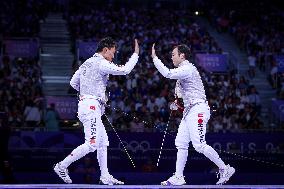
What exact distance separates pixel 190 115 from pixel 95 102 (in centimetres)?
139

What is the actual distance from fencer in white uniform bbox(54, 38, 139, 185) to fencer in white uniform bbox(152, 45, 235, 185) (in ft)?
2.14

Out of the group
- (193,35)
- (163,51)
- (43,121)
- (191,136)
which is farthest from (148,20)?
(191,136)

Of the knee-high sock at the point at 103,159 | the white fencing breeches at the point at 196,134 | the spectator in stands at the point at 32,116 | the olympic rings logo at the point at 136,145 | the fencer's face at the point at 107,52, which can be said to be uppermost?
the fencer's face at the point at 107,52

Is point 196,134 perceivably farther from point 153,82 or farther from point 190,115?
point 153,82

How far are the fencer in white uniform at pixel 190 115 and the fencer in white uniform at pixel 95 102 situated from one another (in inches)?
25.7

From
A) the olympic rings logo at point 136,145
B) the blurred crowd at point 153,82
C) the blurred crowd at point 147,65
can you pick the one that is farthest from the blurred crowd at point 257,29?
the olympic rings logo at point 136,145

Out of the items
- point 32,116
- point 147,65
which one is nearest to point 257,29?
point 147,65

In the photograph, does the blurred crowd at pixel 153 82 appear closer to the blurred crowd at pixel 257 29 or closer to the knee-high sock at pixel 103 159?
the blurred crowd at pixel 257 29

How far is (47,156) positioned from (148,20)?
11.3 meters

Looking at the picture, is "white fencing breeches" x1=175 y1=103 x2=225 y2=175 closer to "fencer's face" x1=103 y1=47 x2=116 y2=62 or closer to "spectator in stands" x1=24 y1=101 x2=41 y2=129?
"fencer's face" x1=103 y1=47 x2=116 y2=62

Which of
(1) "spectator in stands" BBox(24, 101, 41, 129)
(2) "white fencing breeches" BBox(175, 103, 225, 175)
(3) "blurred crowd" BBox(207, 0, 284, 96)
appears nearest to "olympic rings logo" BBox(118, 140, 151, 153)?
(1) "spectator in stands" BBox(24, 101, 41, 129)

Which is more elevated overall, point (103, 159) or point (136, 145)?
point (103, 159)

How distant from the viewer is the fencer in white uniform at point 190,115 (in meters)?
Answer: 8.15

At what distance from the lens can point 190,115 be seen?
827cm
